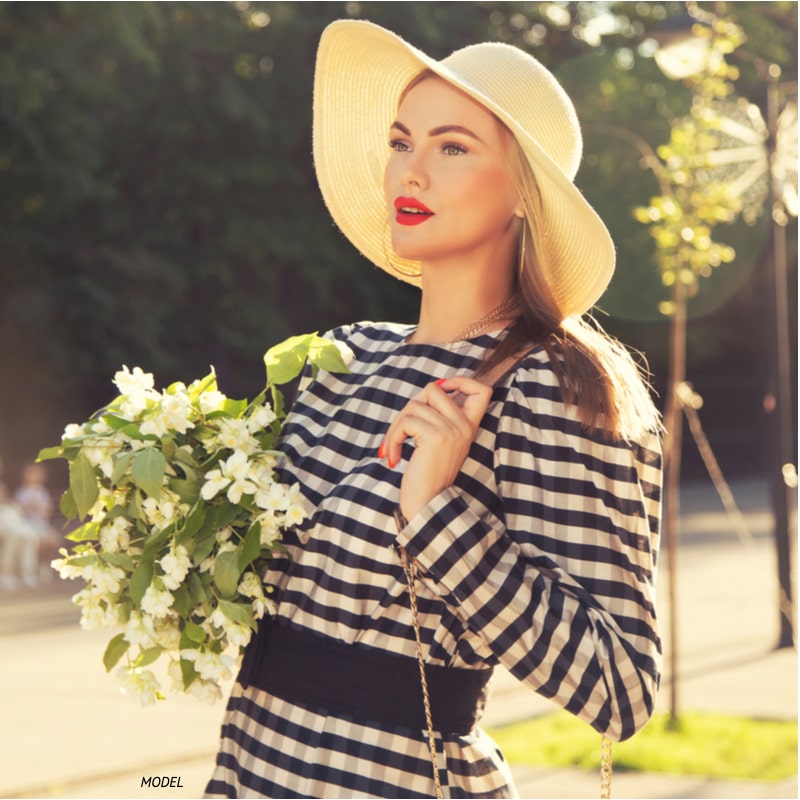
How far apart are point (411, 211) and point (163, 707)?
5954mm

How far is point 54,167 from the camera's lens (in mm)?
20281

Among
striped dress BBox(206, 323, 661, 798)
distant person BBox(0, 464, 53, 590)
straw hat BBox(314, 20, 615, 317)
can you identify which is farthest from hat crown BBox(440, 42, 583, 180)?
distant person BBox(0, 464, 53, 590)

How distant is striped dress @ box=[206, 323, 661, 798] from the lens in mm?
2010

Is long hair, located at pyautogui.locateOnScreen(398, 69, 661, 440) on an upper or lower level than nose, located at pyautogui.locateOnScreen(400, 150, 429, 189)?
lower

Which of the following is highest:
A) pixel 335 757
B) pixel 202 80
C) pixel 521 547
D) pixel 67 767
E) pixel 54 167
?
pixel 202 80

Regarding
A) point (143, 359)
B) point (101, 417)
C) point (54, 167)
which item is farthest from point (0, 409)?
point (101, 417)

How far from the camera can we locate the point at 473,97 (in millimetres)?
2385

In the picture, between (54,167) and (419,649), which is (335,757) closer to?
(419,649)

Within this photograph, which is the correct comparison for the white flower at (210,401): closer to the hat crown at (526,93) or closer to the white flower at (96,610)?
the white flower at (96,610)

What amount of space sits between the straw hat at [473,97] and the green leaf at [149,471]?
79cm

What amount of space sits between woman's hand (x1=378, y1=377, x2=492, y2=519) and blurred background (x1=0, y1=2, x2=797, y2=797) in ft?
23.8

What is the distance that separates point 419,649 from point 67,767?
474cm

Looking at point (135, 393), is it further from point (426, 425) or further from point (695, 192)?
point (695, 192)

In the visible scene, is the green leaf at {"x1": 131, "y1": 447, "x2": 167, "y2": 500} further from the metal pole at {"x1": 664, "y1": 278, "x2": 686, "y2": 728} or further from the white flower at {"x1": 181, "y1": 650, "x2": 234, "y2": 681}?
the metal pole at {"x1": 664, "y1": 278, "x2": 686, "y2": 728}
